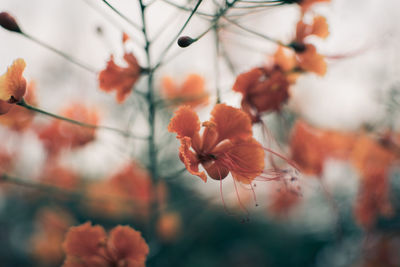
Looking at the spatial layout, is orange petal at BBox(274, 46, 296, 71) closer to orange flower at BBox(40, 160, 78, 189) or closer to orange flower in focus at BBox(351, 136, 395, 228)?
orange flower in focus at BBox(351, 136, 395, 228)

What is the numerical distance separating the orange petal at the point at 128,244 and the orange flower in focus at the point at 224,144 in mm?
321

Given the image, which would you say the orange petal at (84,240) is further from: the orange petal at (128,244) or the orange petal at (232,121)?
the orange petal at (232,121)

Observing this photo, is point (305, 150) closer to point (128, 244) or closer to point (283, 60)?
point (283, 60)

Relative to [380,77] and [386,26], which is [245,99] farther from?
[380,77]

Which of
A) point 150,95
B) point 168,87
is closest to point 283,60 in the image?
point 150,95

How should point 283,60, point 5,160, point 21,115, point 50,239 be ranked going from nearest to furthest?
point 283,60, point 21,115, point 5,160, point 50,239

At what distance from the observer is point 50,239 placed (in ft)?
8.06

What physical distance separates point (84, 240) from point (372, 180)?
1.49 metres

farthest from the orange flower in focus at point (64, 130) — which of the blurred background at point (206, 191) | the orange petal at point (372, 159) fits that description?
the orange petal at point (372, 159)

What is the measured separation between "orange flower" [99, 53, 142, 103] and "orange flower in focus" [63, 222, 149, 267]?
50 centimetres

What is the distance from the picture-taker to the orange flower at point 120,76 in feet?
3.90

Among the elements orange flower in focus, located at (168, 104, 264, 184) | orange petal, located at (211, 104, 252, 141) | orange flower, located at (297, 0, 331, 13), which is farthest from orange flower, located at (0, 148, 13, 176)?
orange flower, located at (297, 0, 331, 13)

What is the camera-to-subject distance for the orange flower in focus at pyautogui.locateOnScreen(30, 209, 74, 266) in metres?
2.41

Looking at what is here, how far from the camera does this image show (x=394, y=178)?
2344mm
